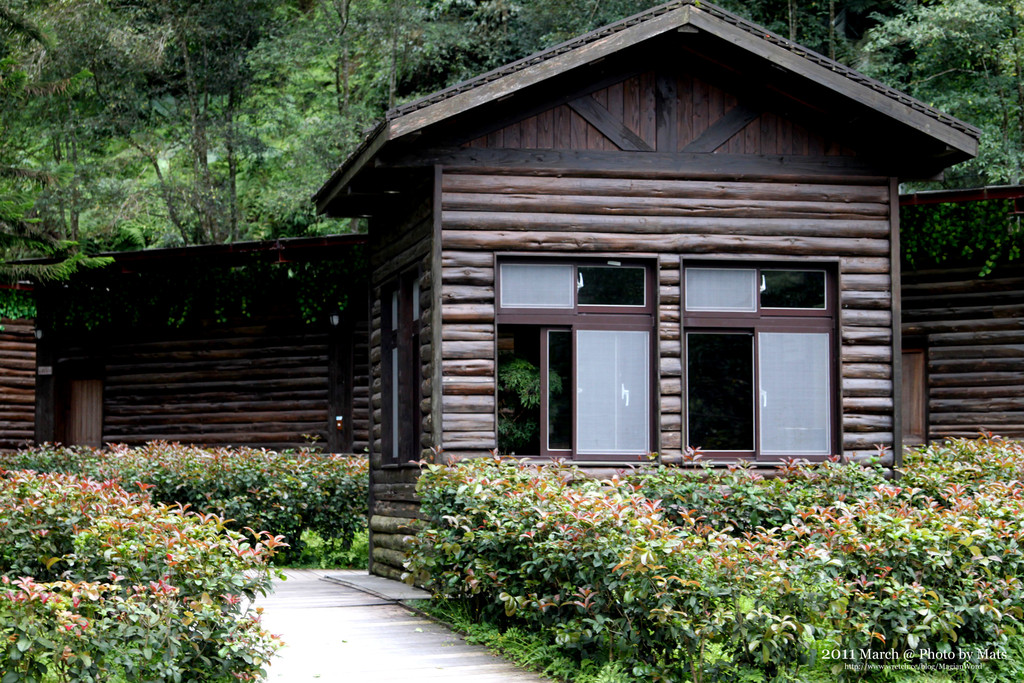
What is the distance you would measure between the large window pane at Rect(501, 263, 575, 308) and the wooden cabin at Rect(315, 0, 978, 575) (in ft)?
0.06

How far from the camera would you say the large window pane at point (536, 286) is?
456 inches

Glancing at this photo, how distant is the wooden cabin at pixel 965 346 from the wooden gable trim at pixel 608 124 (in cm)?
898

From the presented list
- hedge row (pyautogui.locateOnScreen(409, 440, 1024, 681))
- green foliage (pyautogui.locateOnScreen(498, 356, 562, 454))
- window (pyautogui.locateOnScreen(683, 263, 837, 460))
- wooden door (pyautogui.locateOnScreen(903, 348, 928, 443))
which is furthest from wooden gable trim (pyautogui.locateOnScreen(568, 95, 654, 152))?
wooden door (pyautogui.locateOnScreen(903, 348, 928, 443))

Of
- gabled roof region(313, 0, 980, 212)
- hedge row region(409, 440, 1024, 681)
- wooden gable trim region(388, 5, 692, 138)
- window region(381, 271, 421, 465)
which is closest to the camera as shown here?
hedge row region(409, 440, 1024, 681)

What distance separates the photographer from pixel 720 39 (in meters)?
11.8

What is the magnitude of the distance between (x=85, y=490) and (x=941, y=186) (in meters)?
24.1

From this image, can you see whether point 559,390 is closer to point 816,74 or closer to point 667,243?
point 667,243

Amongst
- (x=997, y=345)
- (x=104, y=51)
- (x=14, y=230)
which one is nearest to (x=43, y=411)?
(x=14, y=230)

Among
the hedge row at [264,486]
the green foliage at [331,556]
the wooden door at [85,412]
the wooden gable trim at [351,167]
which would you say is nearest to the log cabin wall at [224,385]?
the wooden door at [85,412]

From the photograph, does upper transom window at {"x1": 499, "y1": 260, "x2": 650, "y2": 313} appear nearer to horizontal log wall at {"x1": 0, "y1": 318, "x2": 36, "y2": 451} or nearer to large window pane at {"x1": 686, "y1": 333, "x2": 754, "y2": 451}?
large window pane at {"x1": 686, "y1": 333, "x2": 754, "y2": 451}

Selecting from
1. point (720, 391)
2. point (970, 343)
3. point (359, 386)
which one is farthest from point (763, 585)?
point (359, 386)

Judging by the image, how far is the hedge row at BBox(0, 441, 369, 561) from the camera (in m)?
15.2

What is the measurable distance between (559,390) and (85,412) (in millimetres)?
16706

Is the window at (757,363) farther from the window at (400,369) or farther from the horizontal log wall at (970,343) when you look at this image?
the horizontal log wall at (970,343)
